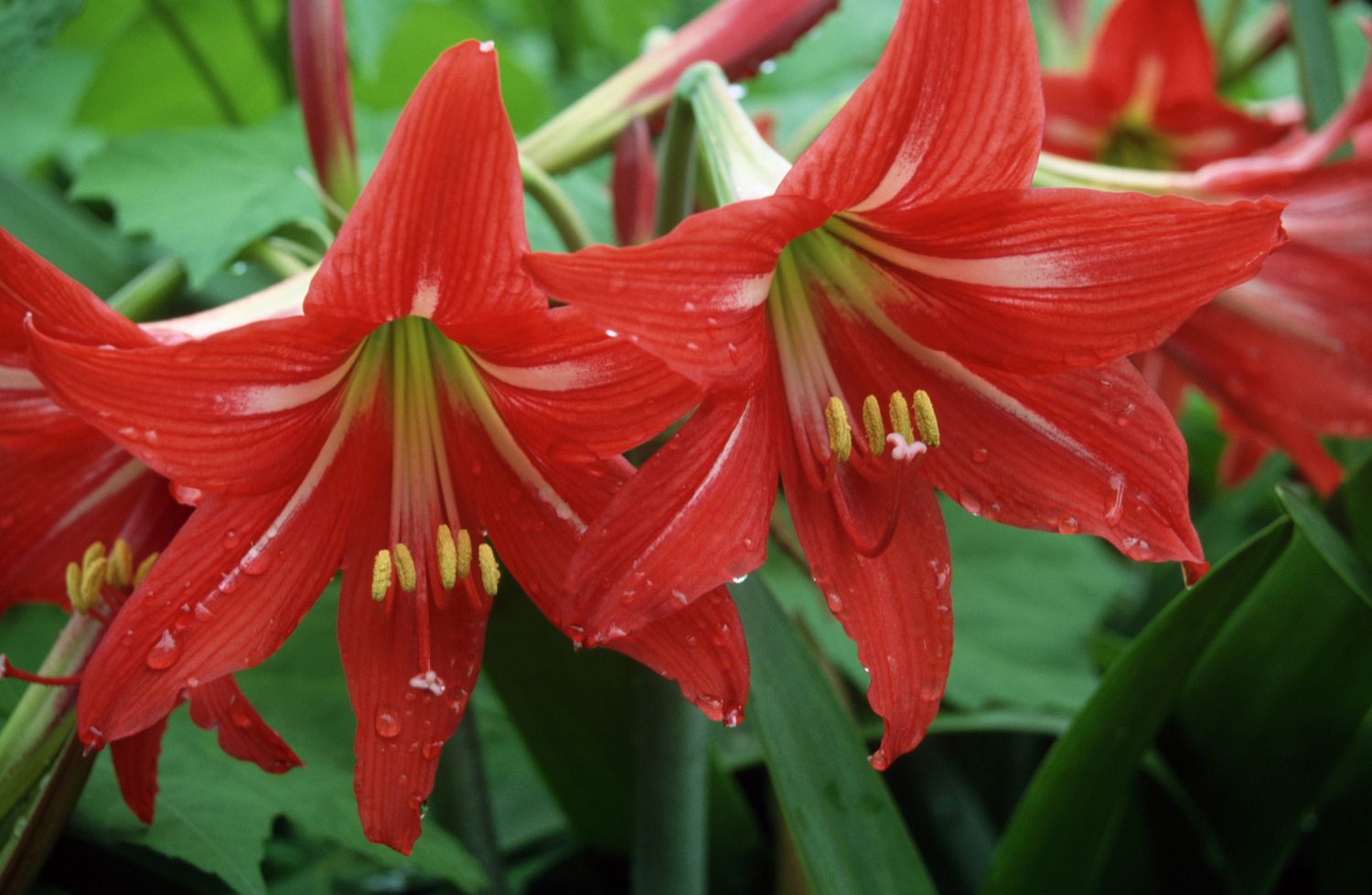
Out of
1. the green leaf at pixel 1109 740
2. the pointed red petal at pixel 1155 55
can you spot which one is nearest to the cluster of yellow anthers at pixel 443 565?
the green leaf at pixel 1109 740

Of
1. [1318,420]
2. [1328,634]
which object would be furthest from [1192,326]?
[1328,634]

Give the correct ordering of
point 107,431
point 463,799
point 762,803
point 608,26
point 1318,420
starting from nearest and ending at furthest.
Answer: point 107,431 < point 463,799 < point 1318,420 < point 762,803 < point 608,26

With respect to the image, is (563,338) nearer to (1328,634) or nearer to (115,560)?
(115,560)

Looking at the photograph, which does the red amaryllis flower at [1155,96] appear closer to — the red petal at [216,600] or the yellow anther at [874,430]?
the yellow anther at [874,430]

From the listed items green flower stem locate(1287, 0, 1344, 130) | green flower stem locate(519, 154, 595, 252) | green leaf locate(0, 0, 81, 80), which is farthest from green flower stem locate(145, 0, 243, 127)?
green flower stem locate(1287, 0, 1344, 130)

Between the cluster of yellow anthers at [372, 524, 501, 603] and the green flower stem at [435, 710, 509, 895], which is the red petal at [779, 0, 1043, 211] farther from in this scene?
the green flower stem at [435, 710, 509, 895]

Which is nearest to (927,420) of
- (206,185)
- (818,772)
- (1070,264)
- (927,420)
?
(927,420)
